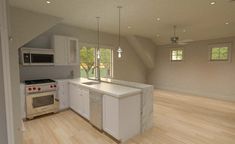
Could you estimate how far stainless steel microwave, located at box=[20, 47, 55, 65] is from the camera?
354cm

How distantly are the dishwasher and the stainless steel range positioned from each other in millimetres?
1414

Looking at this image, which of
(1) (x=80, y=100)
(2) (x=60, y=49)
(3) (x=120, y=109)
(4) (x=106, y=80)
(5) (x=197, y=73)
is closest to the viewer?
(3) (x=120, y=109)

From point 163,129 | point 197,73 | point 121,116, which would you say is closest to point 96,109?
point 121,116

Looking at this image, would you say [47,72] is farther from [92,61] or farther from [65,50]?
[92,61]

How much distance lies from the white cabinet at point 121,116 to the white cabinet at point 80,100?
0.77m

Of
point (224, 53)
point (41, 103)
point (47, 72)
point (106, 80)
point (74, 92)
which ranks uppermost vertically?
point (224, 53)

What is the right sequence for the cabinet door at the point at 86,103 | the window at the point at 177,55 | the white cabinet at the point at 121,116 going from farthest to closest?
the window at the point at 177,55, the cabinet door at the point at 86,103, the white cabinet at the point at 121,116

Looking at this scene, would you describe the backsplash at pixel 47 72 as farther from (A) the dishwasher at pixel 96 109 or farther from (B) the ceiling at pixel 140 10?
(A) the dishwasher at pixel 96 109

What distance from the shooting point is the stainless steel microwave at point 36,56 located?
3.54 meters

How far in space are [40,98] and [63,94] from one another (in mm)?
645

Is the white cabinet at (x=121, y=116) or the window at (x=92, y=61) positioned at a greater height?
the window at (x=92, y=61)

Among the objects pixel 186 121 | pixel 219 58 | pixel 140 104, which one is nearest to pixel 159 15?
pixel 140 104

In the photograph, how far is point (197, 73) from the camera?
19.9 ft

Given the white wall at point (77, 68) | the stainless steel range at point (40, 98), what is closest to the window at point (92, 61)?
the white wall at point (77, 68)
